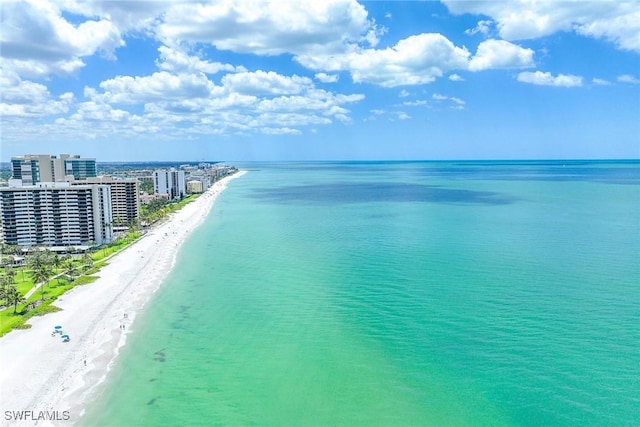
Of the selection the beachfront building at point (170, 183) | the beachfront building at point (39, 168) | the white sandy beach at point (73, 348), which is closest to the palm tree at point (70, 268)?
the white sandy beach at point (73, 348)

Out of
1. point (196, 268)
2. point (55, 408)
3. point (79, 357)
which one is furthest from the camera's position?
point (196, 268)

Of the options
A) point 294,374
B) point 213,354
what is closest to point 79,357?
point 213,354

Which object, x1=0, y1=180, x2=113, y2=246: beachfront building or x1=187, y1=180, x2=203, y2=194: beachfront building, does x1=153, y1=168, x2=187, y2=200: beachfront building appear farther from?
x1=0, y1=180, x2=113, y2=246: beachfront building

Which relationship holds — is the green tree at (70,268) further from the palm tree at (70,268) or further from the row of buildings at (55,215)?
the row of buildings at (55,215)

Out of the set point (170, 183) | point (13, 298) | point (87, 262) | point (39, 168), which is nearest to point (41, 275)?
point (13, 298)

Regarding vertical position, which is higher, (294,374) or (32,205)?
(32,205)

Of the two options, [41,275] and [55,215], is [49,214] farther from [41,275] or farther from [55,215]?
[41,275]

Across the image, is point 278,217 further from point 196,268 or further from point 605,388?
point 605,388
